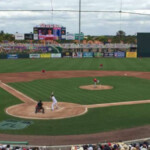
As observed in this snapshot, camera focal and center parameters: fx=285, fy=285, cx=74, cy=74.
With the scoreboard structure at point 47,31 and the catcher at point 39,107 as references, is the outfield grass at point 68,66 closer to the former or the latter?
the catcher at point 39,107

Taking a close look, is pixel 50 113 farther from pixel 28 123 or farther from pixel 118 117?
pixel 118 117

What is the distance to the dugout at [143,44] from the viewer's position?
6938cm

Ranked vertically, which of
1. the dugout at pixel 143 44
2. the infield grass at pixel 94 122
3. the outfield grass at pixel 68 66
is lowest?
the infield grass at pixel 94 122

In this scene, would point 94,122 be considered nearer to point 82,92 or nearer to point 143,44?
point 82,92

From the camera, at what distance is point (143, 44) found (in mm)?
70438

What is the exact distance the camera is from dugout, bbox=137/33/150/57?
69375 mm

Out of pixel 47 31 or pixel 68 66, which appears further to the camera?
pixel 47 31

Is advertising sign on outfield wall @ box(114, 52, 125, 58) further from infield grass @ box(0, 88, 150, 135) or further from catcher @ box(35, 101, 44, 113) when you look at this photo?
catcher @ box(35, 101, 44, 113)

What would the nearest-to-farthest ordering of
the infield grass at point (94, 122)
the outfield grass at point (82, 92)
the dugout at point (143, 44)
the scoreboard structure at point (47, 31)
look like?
1. the infield grass at point (94, 122)
2. the outfield grass at point (82, 92)
3. the dugout at point (143, 44)
4. the scoreboard structure at point (47, 31)

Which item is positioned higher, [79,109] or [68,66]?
[68,66]

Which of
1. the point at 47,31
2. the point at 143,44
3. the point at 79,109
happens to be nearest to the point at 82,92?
the point at 79,109

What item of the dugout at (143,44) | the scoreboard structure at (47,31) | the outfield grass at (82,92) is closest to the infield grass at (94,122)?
the outfield grass at (82,92)

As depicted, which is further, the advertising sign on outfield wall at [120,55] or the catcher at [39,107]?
the advertising sign on outfield wall at [120,55]

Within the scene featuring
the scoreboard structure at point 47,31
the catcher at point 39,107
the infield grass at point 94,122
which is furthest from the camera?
the scoreboard structure at point 47,31
